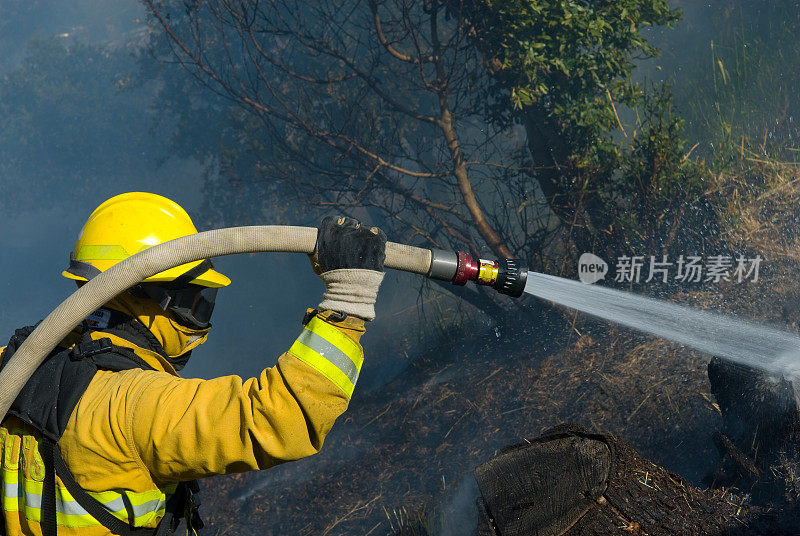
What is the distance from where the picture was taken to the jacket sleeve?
1.53 m

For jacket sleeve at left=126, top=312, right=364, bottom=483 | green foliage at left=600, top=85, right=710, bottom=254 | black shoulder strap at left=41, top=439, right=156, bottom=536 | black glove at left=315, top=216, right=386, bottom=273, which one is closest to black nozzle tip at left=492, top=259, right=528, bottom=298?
black glove at left=315, top=216, right=386, bottom=273

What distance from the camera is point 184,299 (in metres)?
2.30

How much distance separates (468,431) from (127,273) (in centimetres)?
497

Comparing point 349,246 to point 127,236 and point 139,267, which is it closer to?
point 139,267

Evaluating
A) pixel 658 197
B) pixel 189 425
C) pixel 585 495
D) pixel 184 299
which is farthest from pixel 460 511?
pixel 658 197

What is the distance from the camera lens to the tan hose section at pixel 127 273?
173cm

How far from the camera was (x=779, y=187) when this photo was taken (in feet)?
21.7

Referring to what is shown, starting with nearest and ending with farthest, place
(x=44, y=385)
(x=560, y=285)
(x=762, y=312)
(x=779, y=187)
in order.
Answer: (x=44, y=385) < (x=762, y=312) < (x=560, y=285) < (x=779, y=187)

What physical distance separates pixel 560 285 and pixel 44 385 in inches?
208

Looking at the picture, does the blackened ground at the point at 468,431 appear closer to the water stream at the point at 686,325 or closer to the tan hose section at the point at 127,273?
the water stream at the point at 686,325

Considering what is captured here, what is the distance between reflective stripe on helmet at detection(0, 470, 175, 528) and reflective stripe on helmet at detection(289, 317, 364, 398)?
74 centimetres

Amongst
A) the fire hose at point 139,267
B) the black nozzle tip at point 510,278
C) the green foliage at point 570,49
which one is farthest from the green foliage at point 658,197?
the fire hose at point 139,267

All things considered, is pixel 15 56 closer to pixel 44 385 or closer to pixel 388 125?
pixel 388 125

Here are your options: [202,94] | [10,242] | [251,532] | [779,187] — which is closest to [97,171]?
[10,242]
